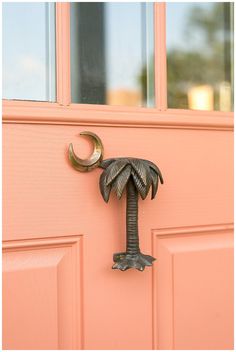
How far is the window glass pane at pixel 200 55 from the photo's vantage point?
62 centimetres

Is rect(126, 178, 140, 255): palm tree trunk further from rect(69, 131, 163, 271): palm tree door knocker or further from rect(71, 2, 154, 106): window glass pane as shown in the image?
rect(71, 2, 154, 106): window glass pane

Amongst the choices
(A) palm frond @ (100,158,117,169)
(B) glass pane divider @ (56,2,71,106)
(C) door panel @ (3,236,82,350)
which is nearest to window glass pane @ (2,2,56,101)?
(B) glass pane divider @ (56,2,71,106)

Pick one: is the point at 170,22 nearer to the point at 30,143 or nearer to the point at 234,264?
the point at 30,143

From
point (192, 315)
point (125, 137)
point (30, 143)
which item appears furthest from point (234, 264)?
point (30, 143)

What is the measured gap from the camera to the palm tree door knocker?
20.0 inches

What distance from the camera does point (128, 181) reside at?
1.71 feet

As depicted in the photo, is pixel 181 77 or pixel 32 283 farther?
pixel 181 77

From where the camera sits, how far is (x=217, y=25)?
66cm

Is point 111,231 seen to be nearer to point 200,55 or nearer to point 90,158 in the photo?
point 90,158

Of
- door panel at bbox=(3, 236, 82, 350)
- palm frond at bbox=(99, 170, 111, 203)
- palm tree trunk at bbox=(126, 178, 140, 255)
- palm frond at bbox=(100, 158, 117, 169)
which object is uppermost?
palm frond at bbox=(100, 158, 117, 169)

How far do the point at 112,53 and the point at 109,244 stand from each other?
33 cm

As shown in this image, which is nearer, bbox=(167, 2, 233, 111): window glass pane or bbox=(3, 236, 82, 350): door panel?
bbox=(3, 236, 82, 350): door panel

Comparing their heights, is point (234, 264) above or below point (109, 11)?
below

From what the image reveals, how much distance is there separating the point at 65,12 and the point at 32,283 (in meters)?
0.43
